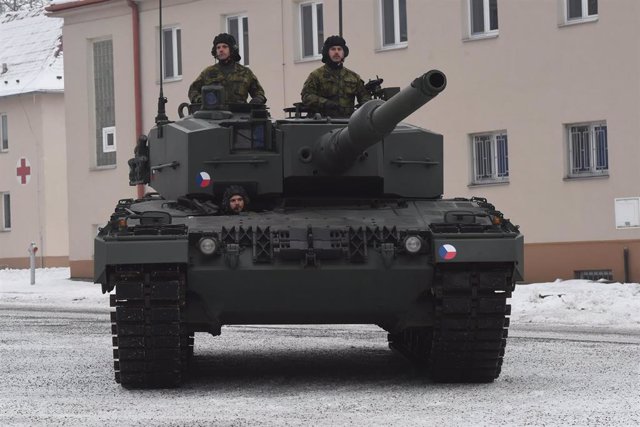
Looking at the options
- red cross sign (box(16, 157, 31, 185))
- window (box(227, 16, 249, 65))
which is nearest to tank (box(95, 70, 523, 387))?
window (box(227, 16, 249, 65))

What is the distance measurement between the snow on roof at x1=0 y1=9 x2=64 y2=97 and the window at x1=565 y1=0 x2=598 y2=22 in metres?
20.0

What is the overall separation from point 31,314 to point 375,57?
9.20m

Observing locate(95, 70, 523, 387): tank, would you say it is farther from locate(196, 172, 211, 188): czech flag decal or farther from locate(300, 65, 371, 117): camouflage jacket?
locate(300, 65, 371, 117): camouflage jacket

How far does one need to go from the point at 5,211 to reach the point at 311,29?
1677cm

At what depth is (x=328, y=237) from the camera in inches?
435

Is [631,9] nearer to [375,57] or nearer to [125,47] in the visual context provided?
[375,57]

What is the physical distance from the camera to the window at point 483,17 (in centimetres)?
2630

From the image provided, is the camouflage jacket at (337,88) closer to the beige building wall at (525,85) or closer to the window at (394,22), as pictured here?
the beige building wall at (525,85)

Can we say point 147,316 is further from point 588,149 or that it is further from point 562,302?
point 588,149

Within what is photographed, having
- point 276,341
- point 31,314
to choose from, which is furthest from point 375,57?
point 276,341

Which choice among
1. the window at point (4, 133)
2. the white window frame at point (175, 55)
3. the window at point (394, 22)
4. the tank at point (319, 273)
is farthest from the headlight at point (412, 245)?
the window at point (4, 133)

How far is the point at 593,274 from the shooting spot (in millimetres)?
24781

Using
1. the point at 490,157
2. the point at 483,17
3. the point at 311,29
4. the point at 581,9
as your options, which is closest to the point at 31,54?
the point at 311,29

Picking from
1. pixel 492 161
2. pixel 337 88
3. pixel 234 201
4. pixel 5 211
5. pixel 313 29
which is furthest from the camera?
pixel 5 211
